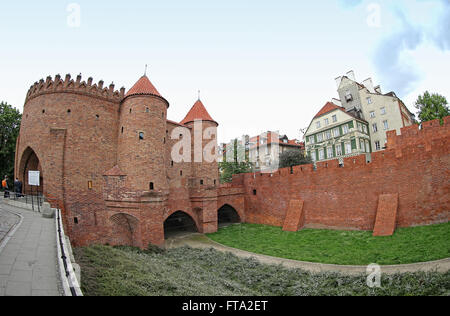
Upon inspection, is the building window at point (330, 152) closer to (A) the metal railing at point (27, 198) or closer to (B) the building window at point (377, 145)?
(B) the building window at point (377, 145)

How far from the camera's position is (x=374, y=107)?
27609 mm

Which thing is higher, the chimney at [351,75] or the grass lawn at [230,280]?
the chimney at [351,75]

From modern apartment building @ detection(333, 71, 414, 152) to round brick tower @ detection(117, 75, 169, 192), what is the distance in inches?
1020

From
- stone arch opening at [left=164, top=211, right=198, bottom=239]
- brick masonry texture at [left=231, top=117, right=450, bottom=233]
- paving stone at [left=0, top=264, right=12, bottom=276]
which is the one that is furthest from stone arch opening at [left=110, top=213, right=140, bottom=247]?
brick masonry texture at [left=231, top=117, right=450, bottom=233]

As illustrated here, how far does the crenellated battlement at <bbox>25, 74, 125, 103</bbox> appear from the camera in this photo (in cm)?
1441

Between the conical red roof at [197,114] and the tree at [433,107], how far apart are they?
21201mm

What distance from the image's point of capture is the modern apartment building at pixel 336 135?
86.6ft

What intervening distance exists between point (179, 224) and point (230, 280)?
1302 cm

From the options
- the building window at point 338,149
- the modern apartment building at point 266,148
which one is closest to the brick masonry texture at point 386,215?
the building window at point 338,149

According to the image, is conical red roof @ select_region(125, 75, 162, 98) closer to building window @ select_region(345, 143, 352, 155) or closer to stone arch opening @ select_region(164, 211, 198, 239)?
stone arch opening @ select_region(164, 211, 198, 239)

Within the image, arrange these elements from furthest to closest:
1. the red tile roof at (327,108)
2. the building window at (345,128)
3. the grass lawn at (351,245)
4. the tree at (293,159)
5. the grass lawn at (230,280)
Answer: the red tile roof at (327,108)
the building window at (345,128)
the tree at (293,159)
the grass lawn at (351,245)
the grass lawn at (230,280)

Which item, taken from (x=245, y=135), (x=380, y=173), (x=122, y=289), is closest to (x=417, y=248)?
(x=380, y=173)

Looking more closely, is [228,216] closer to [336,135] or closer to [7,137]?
[336,135]

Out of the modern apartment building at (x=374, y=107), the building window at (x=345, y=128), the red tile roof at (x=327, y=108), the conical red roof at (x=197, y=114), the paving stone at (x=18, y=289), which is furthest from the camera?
the red tile roof at (x=327, y=108)
